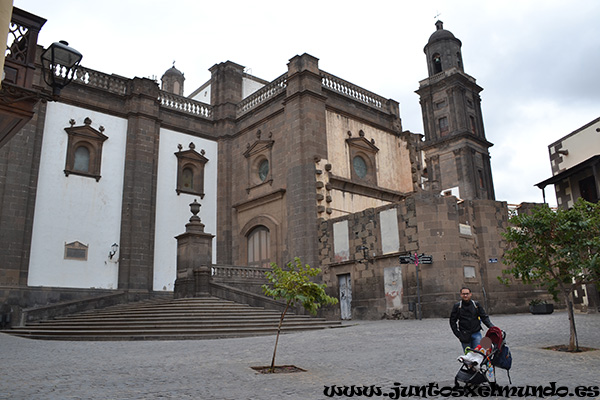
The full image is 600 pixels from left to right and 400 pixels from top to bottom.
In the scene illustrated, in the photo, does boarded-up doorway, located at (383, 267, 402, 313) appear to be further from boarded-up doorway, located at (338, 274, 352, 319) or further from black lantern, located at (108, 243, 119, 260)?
black lantern, located at (108, 243, 119, 260)

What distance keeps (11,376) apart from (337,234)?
1547cm

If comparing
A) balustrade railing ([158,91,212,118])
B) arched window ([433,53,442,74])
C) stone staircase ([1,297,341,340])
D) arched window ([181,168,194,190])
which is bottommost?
stone staircase ([1,297,341,340])

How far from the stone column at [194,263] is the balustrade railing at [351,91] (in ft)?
33.1

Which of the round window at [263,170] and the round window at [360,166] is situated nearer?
the round window at [360,166]

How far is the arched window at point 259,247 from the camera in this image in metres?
24.1

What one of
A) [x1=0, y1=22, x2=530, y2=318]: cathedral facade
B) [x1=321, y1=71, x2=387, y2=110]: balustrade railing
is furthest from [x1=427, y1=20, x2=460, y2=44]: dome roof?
[x1=321, y1=71, x2=387, y2=110]: balustrade railing

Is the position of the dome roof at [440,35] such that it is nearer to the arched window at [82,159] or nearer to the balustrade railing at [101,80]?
the balustrade railing at [101,80]

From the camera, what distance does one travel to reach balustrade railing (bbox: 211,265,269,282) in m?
19.9

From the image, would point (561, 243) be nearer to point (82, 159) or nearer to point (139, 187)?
point (139, 187)

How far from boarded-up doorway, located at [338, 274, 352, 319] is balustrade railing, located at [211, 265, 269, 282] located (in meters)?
3.50

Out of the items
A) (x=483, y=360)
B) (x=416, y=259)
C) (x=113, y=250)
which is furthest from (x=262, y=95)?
(x=483, y=360)

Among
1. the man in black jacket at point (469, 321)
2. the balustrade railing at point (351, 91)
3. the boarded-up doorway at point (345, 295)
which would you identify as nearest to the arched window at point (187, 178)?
the balustrade railing at point (351, 91)

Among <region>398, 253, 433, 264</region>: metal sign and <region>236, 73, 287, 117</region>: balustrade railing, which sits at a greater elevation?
<region>236, 73, 287, 117</region>: balustrade railing

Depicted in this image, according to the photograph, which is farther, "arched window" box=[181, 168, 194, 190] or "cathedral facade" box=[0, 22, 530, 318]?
"arched window" box=[181, 168, 194, 190]
